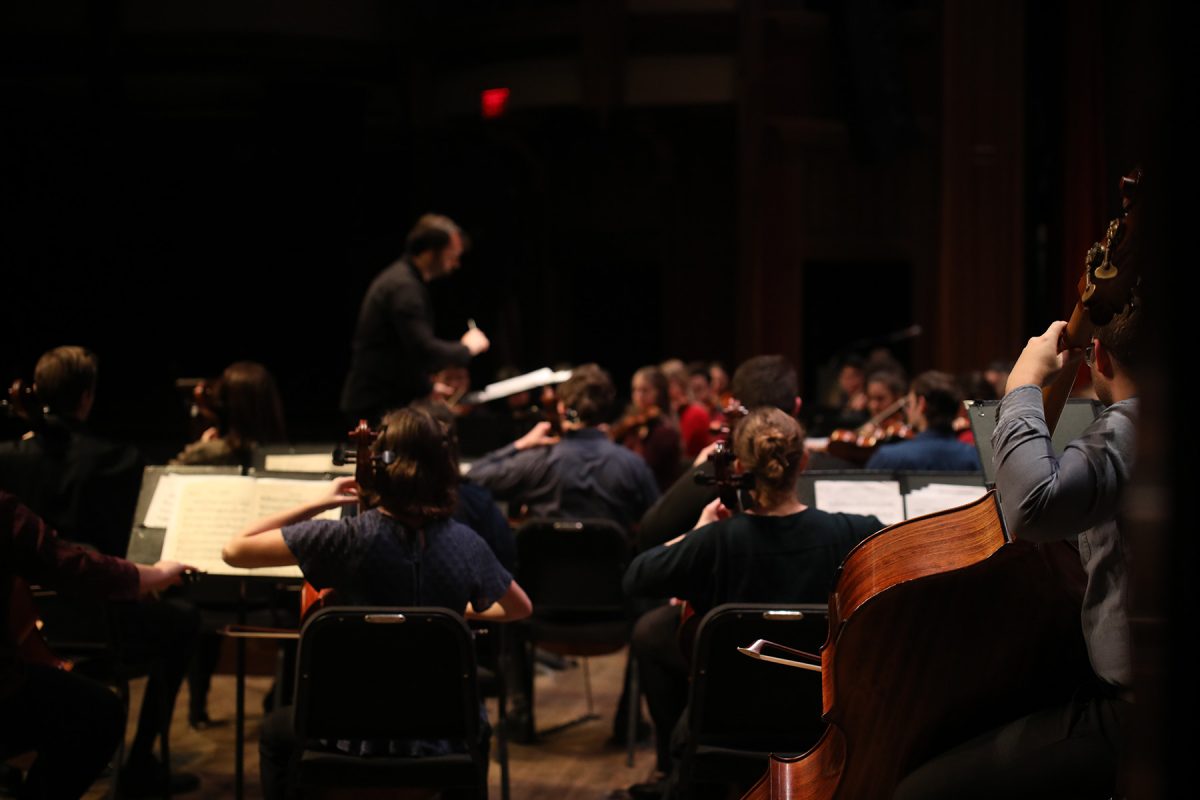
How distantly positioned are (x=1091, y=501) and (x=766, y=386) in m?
2.69

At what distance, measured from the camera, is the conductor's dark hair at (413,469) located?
3.10m

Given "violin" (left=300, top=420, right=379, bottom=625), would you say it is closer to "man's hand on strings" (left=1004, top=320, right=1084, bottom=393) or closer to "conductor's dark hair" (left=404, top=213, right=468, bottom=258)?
"man's hand on strings" (left=1004, top=320, right=1084, bottom=393)

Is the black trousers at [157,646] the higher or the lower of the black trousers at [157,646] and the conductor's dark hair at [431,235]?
the lower

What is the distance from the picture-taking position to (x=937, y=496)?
3.87 meters

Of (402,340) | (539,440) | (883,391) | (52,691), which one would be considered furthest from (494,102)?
(52,691)

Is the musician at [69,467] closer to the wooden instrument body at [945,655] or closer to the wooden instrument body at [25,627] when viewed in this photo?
the wooden instrument body at [25,627]

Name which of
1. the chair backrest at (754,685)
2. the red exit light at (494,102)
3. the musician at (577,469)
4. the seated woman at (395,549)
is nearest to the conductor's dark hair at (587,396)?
the musician at (577,469)

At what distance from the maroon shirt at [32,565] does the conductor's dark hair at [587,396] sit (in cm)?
211

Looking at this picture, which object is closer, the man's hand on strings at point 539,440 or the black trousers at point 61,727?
the black trousers at point 61,727

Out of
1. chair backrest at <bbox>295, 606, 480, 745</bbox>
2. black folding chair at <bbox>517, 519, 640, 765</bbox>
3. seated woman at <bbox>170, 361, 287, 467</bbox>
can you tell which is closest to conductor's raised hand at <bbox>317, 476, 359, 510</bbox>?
chair backrest at <bbox>295, 606, 480, 745</bbox>

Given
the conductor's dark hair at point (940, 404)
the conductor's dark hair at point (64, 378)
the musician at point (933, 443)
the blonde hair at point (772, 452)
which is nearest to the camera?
the blonde hair at point (772, 452)

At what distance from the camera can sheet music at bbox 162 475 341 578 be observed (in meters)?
3.64

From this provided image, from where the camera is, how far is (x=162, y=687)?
408cm

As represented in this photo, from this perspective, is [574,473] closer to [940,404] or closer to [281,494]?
[940,404]
